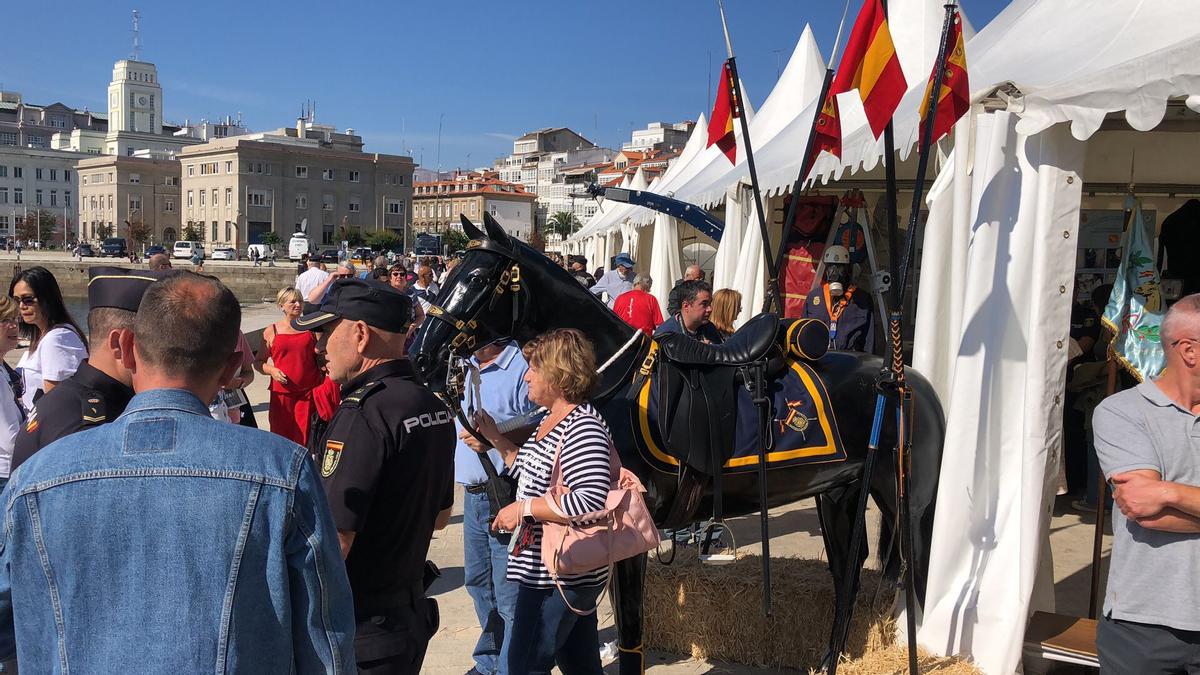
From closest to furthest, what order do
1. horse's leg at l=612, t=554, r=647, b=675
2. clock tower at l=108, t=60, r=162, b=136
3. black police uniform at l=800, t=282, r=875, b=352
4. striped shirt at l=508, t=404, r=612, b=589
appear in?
striped shirt at l=508, t=404, r=612, b=589 < horse's leg at l=612, t=554, r=647, b=675 < black police uniform at l=800, t=282, r=875, b=352 < clock tower at l=108, t=60, r=162, b=136

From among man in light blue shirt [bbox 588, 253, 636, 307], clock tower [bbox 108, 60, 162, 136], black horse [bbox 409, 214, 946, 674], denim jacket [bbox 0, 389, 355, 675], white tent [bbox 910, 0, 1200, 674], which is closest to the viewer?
denim jacket [bbox 0, 389, 355, 675]

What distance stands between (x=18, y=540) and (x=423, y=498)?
1.25m

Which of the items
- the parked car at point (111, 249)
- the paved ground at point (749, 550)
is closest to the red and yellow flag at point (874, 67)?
the paved ground at point (749, 550)

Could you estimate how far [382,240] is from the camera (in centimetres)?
9450

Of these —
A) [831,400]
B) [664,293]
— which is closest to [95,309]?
[831,400]

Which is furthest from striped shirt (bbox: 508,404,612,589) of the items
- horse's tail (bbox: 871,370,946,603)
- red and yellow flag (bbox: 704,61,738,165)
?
red and yellow flag (bbox: 704,61,738,165)

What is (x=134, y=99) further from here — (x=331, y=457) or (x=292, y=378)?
(x=331, y=457)

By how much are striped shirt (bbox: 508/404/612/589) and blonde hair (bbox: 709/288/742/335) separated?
3929 mm

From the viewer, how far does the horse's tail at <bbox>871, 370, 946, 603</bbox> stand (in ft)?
14.9

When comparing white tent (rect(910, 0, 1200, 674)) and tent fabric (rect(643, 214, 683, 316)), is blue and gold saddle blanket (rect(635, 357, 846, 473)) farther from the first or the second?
tent fabric (rect(643, 214, 683, 316))

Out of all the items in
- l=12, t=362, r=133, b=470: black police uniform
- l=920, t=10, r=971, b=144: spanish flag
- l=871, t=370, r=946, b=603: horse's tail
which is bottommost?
l=871, t=370, r=946, b=603: horse's tail

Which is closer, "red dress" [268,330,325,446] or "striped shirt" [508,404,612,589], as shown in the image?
"striped shirt" [508,404,612,589]

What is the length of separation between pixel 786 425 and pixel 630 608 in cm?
112

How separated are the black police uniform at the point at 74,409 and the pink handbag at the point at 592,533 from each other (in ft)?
4.54
